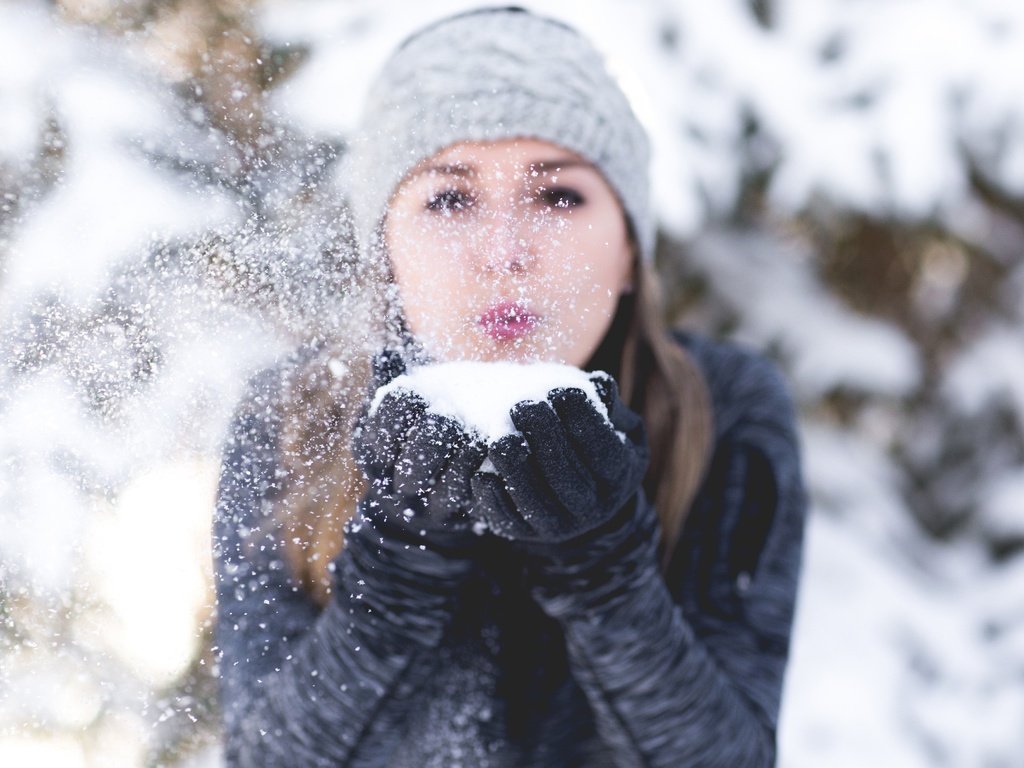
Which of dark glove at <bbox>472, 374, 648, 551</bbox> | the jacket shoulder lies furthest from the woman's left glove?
the jacket shoulder

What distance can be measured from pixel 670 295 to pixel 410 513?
170 cm

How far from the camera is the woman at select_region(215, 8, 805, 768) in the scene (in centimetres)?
55

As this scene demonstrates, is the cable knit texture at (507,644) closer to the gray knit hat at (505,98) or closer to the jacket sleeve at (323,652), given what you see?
the jacket sleeve at (323,652)

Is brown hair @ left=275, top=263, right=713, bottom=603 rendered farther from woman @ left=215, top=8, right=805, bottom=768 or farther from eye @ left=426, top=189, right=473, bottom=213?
eye @ left=426, top=189, right=473, bottom=213

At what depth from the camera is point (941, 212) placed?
5.93 feet

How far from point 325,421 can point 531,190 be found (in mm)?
251

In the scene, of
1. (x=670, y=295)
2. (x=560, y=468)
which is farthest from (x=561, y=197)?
(x=670, y=295)

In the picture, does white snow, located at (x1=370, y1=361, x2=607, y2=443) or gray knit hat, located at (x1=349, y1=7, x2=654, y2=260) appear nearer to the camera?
white snow, located at (x1=370, y1=361, x2=607, y2=443)

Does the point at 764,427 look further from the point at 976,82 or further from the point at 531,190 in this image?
the point at 976,82

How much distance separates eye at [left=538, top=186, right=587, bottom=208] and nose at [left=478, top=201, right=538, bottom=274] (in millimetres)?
83

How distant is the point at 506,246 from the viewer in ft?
1.76

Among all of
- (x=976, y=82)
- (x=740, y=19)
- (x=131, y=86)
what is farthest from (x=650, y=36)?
(x=131, y=86)

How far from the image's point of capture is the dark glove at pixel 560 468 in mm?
566

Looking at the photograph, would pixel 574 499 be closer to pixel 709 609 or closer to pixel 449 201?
pixel 449 201
